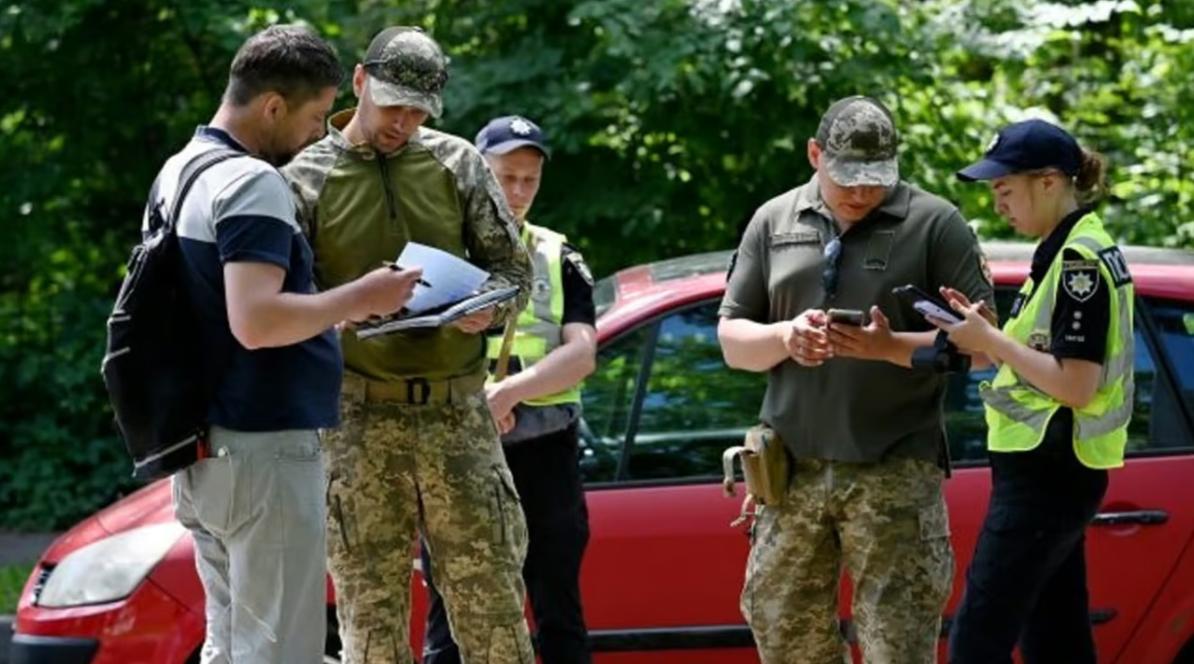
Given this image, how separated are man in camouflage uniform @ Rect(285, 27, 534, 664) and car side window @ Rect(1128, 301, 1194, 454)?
2.00 m

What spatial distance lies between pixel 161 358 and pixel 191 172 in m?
0.41

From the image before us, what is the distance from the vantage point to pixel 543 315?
595cm

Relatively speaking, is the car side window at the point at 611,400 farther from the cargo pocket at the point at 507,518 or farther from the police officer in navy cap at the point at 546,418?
the cargo pocket at the point at 507,518

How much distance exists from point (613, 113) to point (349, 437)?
444 centimetres


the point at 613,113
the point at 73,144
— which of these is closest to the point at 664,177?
the point at 613,113

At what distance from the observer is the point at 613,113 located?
9.38 metres

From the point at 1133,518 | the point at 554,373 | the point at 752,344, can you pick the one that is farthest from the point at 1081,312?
the point at 554,373

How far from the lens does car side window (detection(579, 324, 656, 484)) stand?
631 centimetres

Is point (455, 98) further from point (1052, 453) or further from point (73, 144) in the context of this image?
point (1052, 453)

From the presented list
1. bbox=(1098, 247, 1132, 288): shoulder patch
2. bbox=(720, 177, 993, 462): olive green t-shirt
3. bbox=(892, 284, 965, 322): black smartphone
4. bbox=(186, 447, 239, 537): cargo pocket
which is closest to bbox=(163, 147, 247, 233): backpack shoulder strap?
bbox=(186, 447, 239, 537): cargo pocket

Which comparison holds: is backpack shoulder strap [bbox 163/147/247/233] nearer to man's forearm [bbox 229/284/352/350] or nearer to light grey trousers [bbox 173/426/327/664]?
man's forearm [bbox 229/284/352/350]

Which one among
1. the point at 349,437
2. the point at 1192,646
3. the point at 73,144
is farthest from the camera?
the point at 73,144

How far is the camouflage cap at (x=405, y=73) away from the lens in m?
5.03

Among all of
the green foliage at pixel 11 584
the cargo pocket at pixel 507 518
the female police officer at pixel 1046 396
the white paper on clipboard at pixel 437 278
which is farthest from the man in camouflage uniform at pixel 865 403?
the green foliage at pixel 11 584
